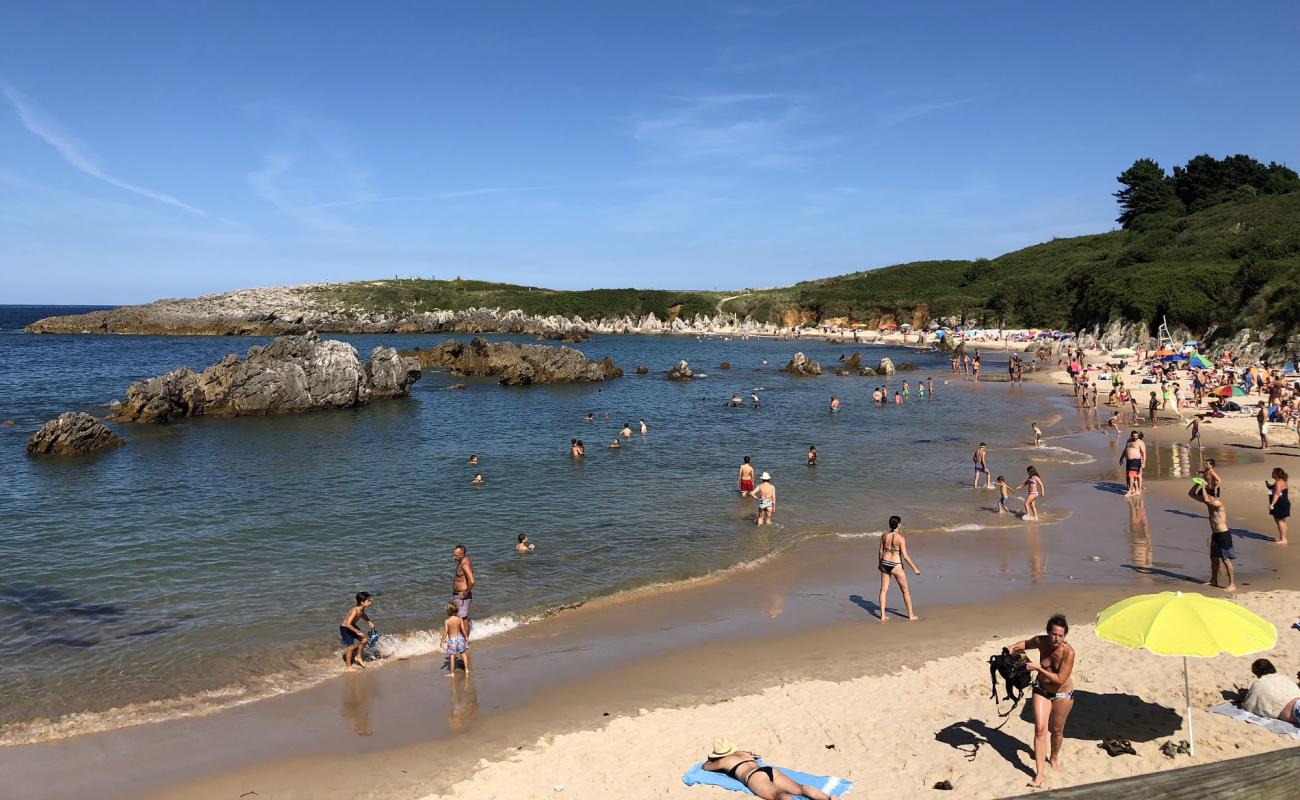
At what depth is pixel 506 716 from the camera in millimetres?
10516

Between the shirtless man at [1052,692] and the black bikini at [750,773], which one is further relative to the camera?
the shirtless man at [1052,692]

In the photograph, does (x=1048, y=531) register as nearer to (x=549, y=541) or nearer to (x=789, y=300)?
(x=549, y=541)

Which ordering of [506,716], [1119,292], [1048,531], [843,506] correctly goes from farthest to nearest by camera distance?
[1119,292] < [843,506] < [1048,531] < [506,716]

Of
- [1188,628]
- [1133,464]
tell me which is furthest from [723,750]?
[1133,464]

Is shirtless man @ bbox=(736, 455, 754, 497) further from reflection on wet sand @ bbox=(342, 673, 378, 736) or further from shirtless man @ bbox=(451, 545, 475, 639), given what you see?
reflection on wet sand @ bbox=(342, 673, 378, 736)

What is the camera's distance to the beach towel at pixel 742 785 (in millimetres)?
7703

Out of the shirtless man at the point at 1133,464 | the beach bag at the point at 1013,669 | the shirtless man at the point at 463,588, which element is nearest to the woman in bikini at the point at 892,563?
the beach bag at the point at 1013,669

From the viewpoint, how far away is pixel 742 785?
302 inches

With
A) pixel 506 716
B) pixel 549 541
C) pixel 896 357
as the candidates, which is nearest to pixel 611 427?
pixel 549 541

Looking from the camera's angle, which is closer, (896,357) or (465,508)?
(465,508)

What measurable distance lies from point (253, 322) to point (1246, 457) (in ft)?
399

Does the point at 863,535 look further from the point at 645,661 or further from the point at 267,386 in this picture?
the point at 267,386

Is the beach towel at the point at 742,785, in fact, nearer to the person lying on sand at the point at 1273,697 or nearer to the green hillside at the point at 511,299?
the person lying on sand at the point at 1273,697

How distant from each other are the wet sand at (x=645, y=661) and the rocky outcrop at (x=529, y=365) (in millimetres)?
42428
